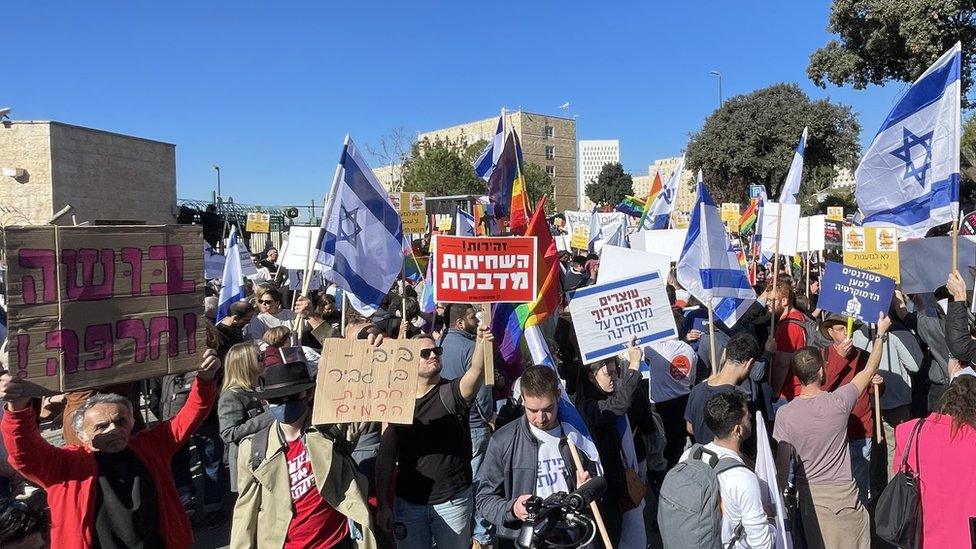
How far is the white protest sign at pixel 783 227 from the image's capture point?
9133 millimetres

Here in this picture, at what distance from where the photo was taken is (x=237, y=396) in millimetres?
4988

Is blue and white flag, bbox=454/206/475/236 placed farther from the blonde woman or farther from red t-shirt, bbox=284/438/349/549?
red t-shirt, bbox=284/438/349/549

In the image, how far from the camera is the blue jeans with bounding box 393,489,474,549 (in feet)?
13.6

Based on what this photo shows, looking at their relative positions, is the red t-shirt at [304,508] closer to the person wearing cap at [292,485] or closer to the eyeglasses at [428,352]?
the person wearing cap at [292,485]

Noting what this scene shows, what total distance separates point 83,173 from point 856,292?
42.3 metres

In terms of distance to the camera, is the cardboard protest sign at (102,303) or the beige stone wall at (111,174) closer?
the cardboard protest sign at (102,303)

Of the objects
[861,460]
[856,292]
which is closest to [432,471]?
[861,460]

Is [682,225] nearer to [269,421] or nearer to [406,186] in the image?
[269,421]

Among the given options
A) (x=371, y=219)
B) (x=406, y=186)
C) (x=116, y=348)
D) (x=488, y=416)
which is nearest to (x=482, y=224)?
(x=371, y=219)

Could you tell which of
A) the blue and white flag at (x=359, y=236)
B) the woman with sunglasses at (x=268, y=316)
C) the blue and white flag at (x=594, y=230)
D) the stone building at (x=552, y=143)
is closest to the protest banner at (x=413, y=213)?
the woman with sunglasses at (x=268, y=316)

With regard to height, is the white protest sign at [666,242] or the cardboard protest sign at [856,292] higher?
the white protest sign at [666,242]

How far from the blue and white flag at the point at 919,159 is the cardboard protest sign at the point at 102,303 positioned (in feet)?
18.3

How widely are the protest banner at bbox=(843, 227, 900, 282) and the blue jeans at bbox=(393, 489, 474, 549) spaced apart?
465cm

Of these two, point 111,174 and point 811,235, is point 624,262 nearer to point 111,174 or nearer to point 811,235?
point 811,235
